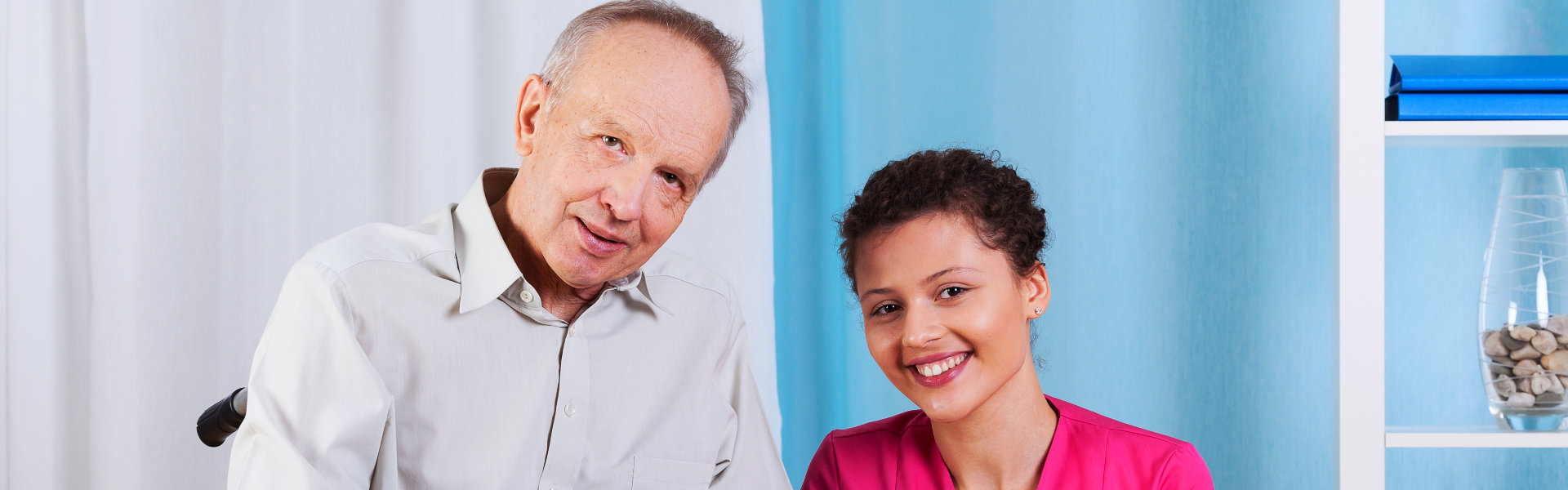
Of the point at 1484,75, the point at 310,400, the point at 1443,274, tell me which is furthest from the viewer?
the point at 1443,274

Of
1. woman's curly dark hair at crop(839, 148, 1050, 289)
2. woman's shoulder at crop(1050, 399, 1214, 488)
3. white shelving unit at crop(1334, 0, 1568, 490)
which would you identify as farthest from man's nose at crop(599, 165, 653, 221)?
white shelving unit at crop(1334, 0, 1568, 490)

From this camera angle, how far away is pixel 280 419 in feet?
2.98

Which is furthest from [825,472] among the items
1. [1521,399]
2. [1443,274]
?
[1443,274]

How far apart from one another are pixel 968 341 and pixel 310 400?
2.49 ft

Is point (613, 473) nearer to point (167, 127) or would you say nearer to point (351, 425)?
point (351, 425)

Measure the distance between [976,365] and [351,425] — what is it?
74 cm

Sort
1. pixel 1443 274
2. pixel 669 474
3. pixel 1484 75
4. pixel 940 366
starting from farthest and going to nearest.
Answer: pixel 1443 274 < pixel 1484 75 < pixel 940 366 < pixel 669 474

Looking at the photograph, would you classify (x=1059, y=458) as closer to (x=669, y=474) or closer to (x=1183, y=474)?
(x=1183, y=474)

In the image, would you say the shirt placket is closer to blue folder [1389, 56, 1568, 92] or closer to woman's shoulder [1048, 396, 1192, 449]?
woman's shoulder [1048, 396, 1192, 449]

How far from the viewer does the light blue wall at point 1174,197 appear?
175 cm

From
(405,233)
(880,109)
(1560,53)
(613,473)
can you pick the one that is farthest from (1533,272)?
(405,233)

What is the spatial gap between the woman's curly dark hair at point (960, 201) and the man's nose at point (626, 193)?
40cm

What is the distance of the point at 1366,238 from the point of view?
142cm

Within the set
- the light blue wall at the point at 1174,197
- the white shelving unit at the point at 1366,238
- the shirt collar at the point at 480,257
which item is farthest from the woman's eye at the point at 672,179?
the white shelving unit at the point at 1366,238
